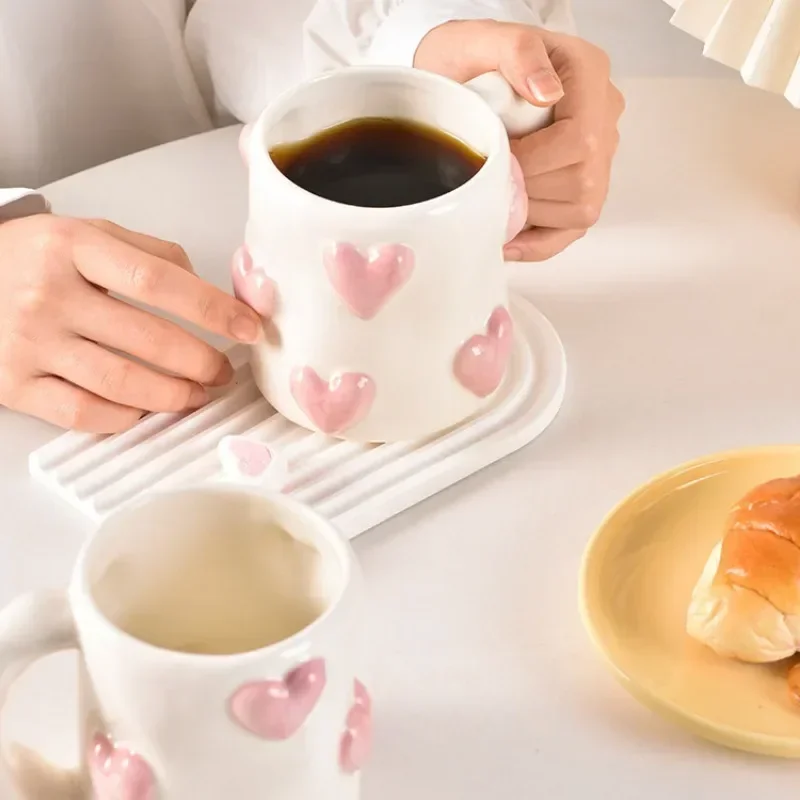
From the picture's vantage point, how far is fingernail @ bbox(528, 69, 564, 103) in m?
0.66

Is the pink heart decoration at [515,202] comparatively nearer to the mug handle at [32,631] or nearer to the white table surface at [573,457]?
the white table surface at [573,457]

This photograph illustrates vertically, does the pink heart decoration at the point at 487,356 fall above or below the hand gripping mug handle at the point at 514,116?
below

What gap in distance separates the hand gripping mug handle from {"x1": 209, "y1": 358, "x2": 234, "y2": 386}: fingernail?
6.4 inches

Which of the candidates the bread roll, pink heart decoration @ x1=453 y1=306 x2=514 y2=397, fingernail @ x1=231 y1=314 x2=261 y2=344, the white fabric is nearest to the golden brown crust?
the bread roll

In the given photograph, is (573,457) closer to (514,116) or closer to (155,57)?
(514,116)

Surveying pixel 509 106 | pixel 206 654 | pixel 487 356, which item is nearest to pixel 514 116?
pixel 509 106

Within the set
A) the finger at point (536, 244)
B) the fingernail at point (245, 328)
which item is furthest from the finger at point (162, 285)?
the finger at point (536, 244)

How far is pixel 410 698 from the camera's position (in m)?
0.54

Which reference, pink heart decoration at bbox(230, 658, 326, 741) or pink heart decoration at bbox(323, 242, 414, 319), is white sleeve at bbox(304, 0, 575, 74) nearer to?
pink heart decoration at bbox(323, 242, 414, 319)

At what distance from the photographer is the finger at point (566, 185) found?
0.75 meters

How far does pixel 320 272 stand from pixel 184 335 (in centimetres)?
10

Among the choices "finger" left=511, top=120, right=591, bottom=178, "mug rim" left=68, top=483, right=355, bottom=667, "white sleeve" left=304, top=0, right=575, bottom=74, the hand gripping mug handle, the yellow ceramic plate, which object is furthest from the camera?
"white sleeve" left=304, top=0, right=575, bottom=74

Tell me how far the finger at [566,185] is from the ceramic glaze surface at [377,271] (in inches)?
5.2

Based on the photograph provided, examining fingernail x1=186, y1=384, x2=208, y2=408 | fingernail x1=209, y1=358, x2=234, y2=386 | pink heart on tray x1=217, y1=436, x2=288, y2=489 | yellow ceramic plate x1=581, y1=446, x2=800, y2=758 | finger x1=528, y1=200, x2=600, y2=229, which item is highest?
finger x1=528, y1=200, x2=600, y2=229
